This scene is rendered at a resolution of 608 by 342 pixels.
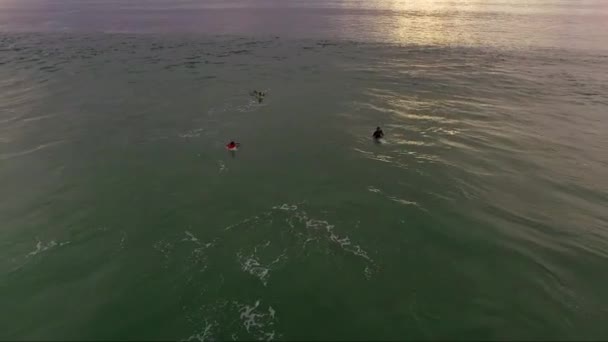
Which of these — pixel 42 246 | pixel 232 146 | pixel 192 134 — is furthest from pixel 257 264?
pixel 192 134

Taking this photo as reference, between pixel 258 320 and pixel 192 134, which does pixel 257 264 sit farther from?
pixel 192 134

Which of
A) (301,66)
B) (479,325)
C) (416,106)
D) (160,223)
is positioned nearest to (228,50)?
(301,66)

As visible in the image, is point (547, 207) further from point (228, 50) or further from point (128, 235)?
point (228, 50)

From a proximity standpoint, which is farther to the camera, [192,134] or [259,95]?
[259,95]

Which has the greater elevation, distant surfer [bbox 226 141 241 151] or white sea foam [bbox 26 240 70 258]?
distant surfer [bbox 226 141 241 151]

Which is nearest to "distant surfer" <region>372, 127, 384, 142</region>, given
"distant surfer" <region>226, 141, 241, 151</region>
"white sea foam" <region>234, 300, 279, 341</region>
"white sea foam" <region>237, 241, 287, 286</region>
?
"distant surfer" <region>226, 141, 241, 151</region>

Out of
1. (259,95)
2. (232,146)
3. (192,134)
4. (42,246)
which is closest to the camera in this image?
(42,246)

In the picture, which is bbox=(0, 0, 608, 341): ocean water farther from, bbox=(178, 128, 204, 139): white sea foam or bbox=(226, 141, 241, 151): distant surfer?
bbox=(226, 141, 241, 151): distant surfer

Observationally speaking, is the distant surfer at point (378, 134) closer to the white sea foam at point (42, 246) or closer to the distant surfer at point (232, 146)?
the distant surfer at point (232, 146)

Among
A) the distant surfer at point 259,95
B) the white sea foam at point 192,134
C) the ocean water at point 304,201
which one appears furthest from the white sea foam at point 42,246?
the distant surfer at point 259,95
